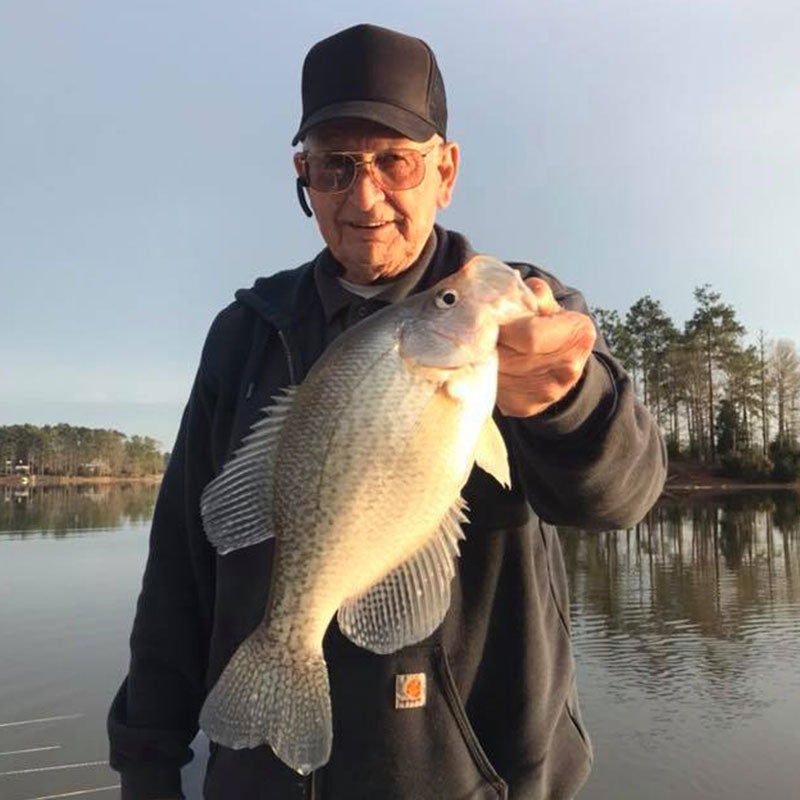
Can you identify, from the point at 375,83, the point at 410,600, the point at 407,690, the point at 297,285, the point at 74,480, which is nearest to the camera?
the point at 410,600

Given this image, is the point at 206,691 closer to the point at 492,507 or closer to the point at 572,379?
the point at 492,507

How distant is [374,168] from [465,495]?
1128mm

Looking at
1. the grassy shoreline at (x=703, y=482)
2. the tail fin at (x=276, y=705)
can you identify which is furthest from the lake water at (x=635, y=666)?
the grassy shoreline at (x=703, y=482)

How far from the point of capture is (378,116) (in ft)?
8.61

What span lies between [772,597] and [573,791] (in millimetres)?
23020

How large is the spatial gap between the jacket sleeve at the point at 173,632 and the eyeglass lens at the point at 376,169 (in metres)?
0.95

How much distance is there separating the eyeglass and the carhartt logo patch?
1.60m

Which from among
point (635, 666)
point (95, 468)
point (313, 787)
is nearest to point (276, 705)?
point (313, 787)

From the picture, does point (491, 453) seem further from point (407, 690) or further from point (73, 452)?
point (73, 452)

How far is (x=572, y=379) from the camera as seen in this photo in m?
2.20

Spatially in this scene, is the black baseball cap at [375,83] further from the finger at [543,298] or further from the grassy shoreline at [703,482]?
the grassy shoreline at [703,482]

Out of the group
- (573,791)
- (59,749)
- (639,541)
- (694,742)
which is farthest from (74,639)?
(639,541)

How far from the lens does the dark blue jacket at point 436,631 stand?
2.44 metres

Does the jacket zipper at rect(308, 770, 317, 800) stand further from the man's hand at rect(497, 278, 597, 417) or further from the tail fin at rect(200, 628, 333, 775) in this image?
the man's hand at rect(497, 278, 597, 417)
